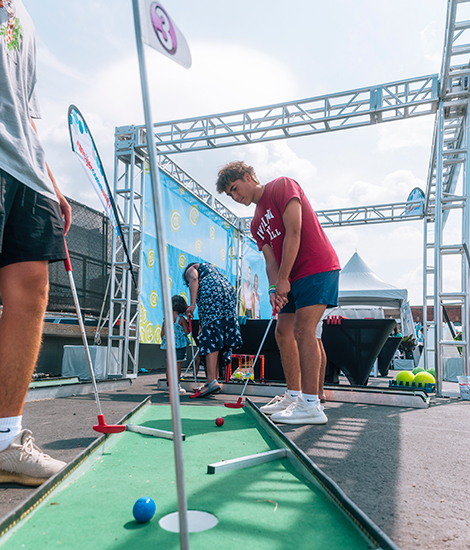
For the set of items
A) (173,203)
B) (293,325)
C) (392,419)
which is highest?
(173,203)

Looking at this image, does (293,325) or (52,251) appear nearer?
(52,251)

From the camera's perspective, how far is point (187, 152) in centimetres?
759

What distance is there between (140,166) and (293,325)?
5631 millimetres

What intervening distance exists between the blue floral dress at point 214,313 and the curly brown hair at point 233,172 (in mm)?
1468

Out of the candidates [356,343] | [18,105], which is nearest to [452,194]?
[356,343]

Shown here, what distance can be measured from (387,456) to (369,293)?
10.2 meters

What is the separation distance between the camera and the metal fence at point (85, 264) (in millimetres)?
6238

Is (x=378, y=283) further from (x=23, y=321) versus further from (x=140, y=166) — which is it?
(x=23, y=321)

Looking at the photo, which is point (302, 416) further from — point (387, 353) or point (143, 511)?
point (387, 353)

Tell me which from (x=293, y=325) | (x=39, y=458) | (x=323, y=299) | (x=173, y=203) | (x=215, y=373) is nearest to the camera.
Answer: (x=39, y=458)

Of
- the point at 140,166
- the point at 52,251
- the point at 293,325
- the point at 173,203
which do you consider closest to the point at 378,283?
the point at 173,203

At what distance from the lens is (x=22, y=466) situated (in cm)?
130

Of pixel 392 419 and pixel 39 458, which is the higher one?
pixel 39 458

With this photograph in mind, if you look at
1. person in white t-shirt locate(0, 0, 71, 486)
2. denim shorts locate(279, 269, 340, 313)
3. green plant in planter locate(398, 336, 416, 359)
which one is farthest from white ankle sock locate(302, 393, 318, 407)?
green plant in planter locate(398, 336, 416, 359)
